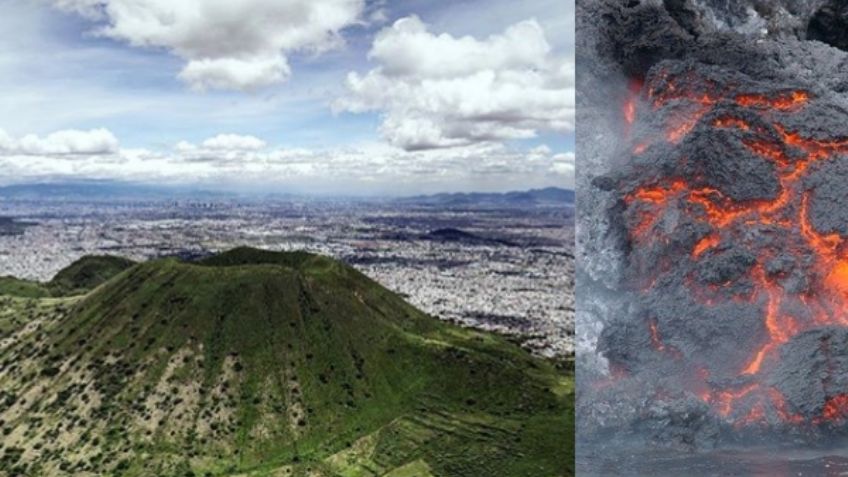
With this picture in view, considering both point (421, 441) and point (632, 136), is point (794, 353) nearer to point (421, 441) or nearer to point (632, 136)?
point (632, 136)

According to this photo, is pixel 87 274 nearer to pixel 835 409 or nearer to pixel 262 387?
pixel 262 387

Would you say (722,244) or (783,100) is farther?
(783,100)

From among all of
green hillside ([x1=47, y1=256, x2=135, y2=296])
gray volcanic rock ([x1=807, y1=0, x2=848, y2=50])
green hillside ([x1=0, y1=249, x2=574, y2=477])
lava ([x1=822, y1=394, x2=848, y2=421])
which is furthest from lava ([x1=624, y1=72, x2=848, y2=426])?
green hillside ([x1=47, y1=256, x2=135, y2=296])

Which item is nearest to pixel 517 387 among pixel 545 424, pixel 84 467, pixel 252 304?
pixel 545 424

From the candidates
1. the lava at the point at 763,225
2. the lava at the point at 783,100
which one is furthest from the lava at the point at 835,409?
the lava at the point at 783,100

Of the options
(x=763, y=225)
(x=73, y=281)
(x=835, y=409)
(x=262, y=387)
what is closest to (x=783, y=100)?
(x=763, y=225)

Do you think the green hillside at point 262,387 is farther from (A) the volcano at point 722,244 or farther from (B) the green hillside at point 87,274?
(B) the green hillside at point 87,274
